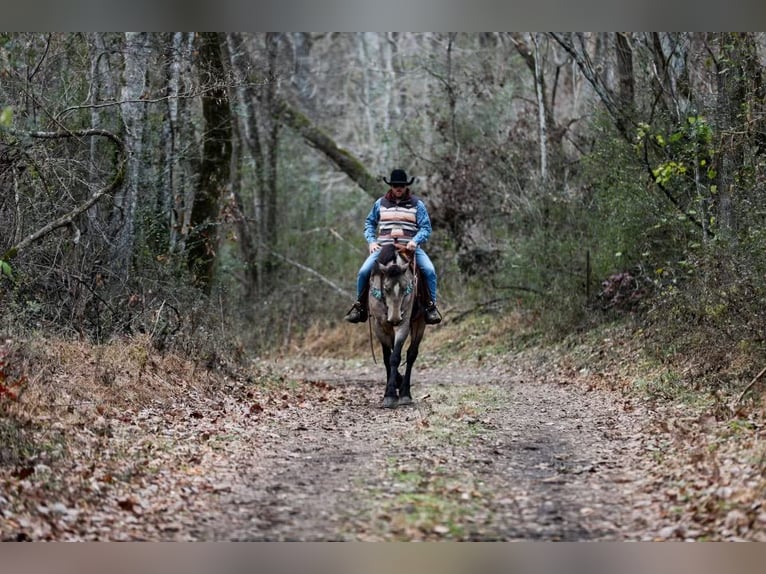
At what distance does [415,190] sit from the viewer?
25.0m

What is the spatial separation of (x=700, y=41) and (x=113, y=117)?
9.02 m

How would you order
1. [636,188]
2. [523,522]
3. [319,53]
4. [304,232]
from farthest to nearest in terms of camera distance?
[319,53] < [304,232] < [636,188] < [523,522]

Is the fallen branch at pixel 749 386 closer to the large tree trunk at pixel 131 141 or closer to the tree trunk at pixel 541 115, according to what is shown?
the large tree trunk at pixel 131 141

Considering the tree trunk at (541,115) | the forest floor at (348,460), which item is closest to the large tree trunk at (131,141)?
the forest floor at (348,460)

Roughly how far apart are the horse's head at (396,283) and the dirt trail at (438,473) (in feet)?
4.22

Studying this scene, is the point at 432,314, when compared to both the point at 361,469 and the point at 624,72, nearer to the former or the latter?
the point at 361,469

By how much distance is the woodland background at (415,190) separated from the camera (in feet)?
40.3

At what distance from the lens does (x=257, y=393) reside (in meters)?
13.7

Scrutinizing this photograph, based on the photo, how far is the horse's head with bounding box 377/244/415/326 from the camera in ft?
41.5

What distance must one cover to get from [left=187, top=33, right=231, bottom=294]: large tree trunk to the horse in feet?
12.2

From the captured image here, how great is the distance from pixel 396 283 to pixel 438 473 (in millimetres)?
4722

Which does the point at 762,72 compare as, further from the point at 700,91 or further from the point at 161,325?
the point at 161,325
